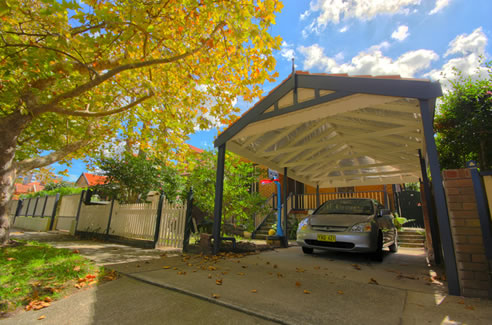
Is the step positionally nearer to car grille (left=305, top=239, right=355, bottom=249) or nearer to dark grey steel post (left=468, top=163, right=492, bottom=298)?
car grille (left=305, top=239, right=355, bottom=249)

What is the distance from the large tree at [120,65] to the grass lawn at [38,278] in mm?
3316

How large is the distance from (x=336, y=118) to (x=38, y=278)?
702cm

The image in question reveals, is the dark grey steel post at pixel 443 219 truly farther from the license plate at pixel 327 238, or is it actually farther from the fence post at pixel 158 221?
the fence post at pixel 158 221

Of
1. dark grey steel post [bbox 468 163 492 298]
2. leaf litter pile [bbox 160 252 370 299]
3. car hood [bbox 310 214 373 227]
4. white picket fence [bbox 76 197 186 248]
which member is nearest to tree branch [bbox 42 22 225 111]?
white picket fence [bbox 76 197 186 248]

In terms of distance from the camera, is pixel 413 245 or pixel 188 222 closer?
pixel 188 222

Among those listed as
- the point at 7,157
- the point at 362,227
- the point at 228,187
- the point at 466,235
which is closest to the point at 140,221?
the point at 228,187

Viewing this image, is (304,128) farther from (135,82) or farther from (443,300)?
(135,82)

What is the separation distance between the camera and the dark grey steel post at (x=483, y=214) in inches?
116

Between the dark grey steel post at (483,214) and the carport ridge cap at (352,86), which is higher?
the carport ridge cap at (352,86)

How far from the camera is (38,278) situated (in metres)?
3.76

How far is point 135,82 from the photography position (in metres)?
8.35

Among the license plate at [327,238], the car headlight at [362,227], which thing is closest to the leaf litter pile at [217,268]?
the license plate at [327,238]

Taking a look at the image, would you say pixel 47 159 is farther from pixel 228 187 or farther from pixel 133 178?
pixel 228 187

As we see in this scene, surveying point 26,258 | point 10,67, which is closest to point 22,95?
point 10,67
